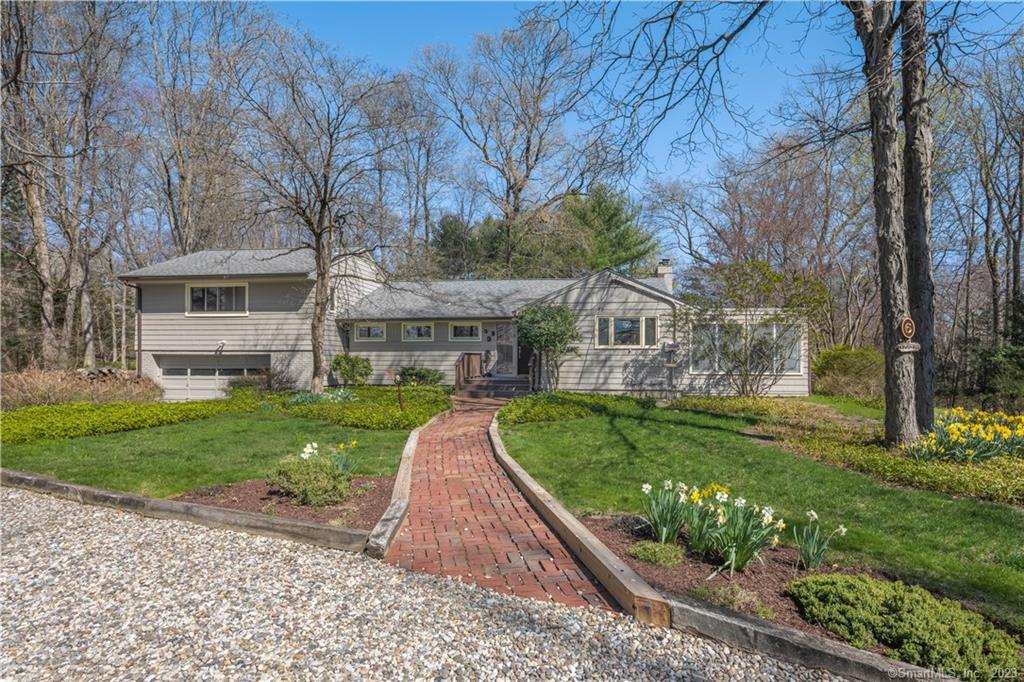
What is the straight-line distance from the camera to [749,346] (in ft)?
50.4

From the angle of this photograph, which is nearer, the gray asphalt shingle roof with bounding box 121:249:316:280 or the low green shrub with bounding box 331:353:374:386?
the gray asphalt shingle roof with bounding box 121:249:316:280

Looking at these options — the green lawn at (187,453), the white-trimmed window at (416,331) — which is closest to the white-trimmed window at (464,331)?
the white-trimmed window at (416,331)

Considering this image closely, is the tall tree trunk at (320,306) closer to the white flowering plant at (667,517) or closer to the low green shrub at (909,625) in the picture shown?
the white flowering plant at (667,517)

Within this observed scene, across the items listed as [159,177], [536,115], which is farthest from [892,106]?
[159,177]

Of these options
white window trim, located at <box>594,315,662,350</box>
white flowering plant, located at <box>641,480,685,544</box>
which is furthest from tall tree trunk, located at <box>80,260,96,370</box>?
white flowering plant, located at <box>641,480,685,544</box>

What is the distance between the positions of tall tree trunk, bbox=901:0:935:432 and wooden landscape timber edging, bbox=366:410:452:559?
7556mm

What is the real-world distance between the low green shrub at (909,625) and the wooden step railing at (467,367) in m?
15.0

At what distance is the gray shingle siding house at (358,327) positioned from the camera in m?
16.5

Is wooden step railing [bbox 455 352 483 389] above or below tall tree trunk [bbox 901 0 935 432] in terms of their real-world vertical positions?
below

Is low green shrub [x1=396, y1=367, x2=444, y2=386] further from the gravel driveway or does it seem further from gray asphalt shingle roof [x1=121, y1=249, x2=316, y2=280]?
the gravel driveway

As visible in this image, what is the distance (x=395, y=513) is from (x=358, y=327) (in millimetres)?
15091

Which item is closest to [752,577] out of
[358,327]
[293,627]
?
[293,627]

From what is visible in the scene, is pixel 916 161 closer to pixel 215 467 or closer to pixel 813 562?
→ pixel 813 562

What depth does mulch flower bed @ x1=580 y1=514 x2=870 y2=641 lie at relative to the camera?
339cm
